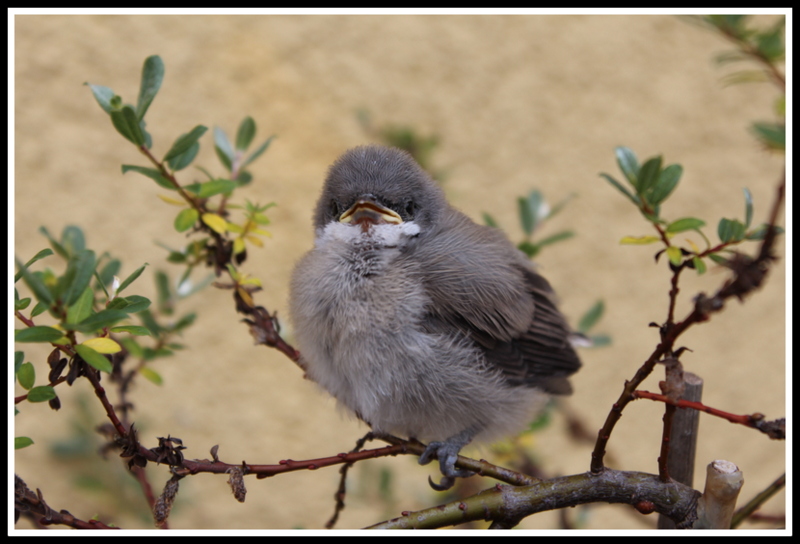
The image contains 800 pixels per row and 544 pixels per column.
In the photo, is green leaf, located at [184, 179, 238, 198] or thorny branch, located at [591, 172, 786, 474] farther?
green leaf, located at [184, 179, 238, 198]

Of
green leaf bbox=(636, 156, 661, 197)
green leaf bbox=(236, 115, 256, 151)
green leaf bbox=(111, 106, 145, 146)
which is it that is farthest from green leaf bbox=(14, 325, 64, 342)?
green leaf bbox=(636, 156, 661, 197)

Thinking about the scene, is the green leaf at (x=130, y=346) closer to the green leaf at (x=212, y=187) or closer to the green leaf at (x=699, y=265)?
the green leaf at (x=212, y=187)

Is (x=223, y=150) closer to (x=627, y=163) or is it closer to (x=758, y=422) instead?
(x=627, y=163)

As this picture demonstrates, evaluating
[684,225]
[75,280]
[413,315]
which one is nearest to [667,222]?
[684,225]

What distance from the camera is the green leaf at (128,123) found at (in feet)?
2.61

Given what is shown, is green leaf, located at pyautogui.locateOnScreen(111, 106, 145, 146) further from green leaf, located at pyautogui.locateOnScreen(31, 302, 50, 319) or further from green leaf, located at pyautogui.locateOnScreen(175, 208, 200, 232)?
green leaf, located at pyautogui.locateOnScreen(31, 302, 50, 319)

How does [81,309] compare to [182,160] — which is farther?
[182,160]

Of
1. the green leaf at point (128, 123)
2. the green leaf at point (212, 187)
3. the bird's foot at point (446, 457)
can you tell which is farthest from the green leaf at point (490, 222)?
the green leaf at point (128, 123)

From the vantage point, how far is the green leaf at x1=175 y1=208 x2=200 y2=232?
0.92m

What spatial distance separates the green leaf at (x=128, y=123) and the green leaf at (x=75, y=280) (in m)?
0.27

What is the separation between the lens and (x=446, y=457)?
3.18ft

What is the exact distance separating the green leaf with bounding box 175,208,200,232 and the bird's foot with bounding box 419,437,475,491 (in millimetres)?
489

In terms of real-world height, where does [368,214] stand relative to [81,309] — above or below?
above

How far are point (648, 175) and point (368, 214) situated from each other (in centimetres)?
45
